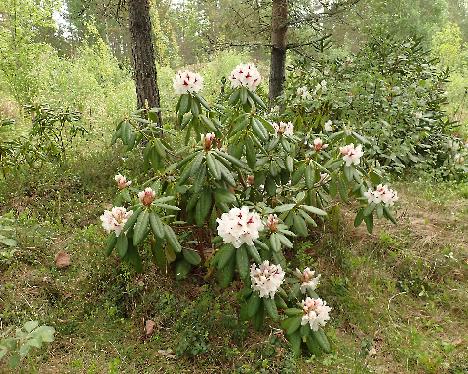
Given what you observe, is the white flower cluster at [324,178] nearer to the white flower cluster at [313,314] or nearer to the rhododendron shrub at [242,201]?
the rhododendron shrub at [242,201]

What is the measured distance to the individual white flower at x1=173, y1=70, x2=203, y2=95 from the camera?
106 inches

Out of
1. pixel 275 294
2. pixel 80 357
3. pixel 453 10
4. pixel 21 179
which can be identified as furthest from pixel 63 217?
pixel 453 10

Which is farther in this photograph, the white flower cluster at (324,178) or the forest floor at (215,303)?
the white flower cluster at (324,178)

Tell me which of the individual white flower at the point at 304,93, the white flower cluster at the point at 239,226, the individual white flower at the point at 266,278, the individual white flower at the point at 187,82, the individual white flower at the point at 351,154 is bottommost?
the individual white flower at the point at 266,278

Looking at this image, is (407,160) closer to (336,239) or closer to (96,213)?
(336,239)

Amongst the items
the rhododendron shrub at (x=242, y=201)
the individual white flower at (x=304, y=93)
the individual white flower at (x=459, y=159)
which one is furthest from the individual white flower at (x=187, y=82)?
the individual white flower at (x=459, y=159)

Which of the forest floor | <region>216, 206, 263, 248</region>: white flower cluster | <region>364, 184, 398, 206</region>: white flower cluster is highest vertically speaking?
<region>216, 206, 263, 248</region>: white flower cluster

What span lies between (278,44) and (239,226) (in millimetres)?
4531

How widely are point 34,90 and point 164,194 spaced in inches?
147

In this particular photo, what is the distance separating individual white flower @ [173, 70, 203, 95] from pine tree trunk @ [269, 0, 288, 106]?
11.4 feet

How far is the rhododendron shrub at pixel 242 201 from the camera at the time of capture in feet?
7.50

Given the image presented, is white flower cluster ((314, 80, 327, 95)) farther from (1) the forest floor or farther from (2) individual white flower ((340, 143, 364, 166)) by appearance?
(2) individual white flower ((340, 143, 364, 166))

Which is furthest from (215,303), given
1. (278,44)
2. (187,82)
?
(278,44)

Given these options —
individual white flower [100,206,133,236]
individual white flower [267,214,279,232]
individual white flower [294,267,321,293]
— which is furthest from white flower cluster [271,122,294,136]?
individual white flower [100,206,133,236]
